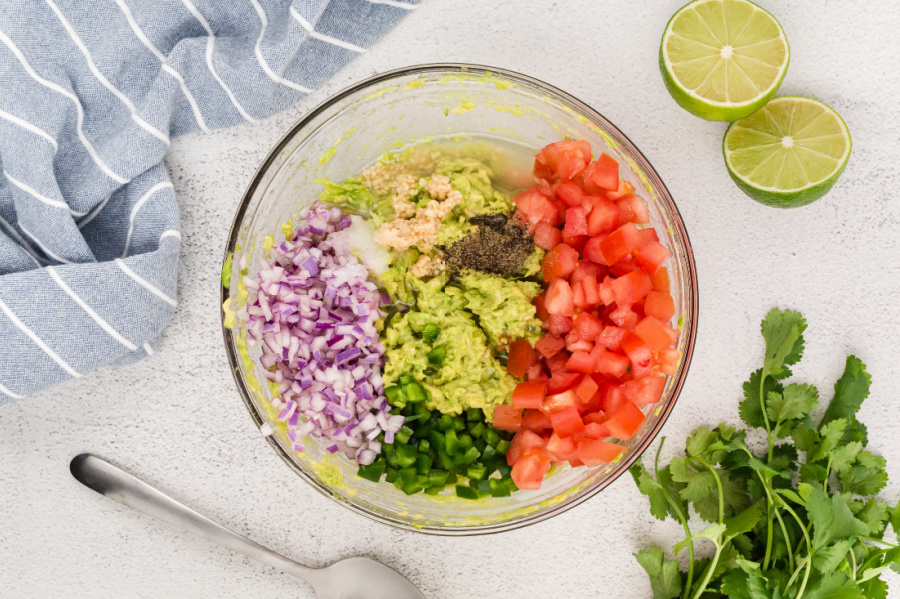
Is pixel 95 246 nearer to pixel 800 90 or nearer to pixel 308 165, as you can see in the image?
pixel 308 165

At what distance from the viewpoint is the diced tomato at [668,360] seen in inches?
56.1

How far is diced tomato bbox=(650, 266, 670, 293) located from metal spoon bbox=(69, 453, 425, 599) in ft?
3.47

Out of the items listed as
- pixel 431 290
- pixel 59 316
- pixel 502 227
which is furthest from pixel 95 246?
pixel 502 227

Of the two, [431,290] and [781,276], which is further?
[781,276]

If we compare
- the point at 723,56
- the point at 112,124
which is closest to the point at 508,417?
the point at 723,56

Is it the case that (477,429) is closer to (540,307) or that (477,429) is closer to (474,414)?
(474,414)

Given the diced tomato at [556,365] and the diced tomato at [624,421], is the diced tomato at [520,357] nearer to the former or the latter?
the diced tomato at [556,365]

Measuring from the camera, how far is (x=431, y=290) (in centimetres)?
147

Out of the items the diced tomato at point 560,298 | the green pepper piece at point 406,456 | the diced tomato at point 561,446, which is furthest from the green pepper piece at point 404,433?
the diced tomato at point 560,298

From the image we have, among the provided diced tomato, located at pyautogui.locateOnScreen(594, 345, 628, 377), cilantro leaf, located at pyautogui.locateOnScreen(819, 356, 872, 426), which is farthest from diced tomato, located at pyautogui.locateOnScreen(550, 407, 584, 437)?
cilantro leaf, located at pyautogui.locateOnScreen(819, 356, 872, 426)

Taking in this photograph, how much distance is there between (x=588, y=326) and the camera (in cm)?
141

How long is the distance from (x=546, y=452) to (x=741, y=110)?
3.20 feet

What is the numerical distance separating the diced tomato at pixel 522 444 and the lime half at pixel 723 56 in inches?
36.0

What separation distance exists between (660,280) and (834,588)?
882 mm
